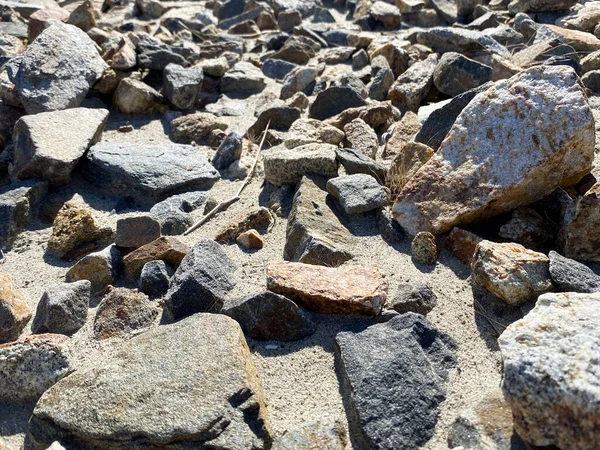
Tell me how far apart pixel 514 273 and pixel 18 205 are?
2.82 metres

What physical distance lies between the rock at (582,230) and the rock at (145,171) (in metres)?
2.25

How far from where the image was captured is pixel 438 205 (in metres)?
3.37

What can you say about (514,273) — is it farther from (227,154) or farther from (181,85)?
(181,85)

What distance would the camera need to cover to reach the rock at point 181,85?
5.34m

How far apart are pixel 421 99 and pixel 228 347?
3.12 meters

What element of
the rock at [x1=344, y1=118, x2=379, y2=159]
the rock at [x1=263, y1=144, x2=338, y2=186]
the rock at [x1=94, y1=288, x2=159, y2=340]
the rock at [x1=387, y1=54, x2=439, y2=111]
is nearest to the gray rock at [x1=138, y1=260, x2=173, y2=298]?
the rock at [x1=94, y1=288, x2=159, y2=340]

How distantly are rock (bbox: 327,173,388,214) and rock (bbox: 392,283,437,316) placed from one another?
2.33 ft

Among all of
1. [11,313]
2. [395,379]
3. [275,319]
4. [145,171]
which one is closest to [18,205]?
[145,171]

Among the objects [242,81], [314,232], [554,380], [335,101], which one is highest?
[554,380]

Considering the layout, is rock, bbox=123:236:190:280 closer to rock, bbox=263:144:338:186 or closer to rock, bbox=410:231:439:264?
rock, bbox=263:144:338:186

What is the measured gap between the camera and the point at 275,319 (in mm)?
2883

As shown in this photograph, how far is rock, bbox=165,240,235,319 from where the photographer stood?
9.90 ft

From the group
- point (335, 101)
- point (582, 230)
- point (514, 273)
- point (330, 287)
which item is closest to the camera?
point (514, 273)

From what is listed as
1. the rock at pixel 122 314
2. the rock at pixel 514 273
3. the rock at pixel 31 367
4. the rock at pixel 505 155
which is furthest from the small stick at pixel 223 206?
the rock at pixel 514 273
